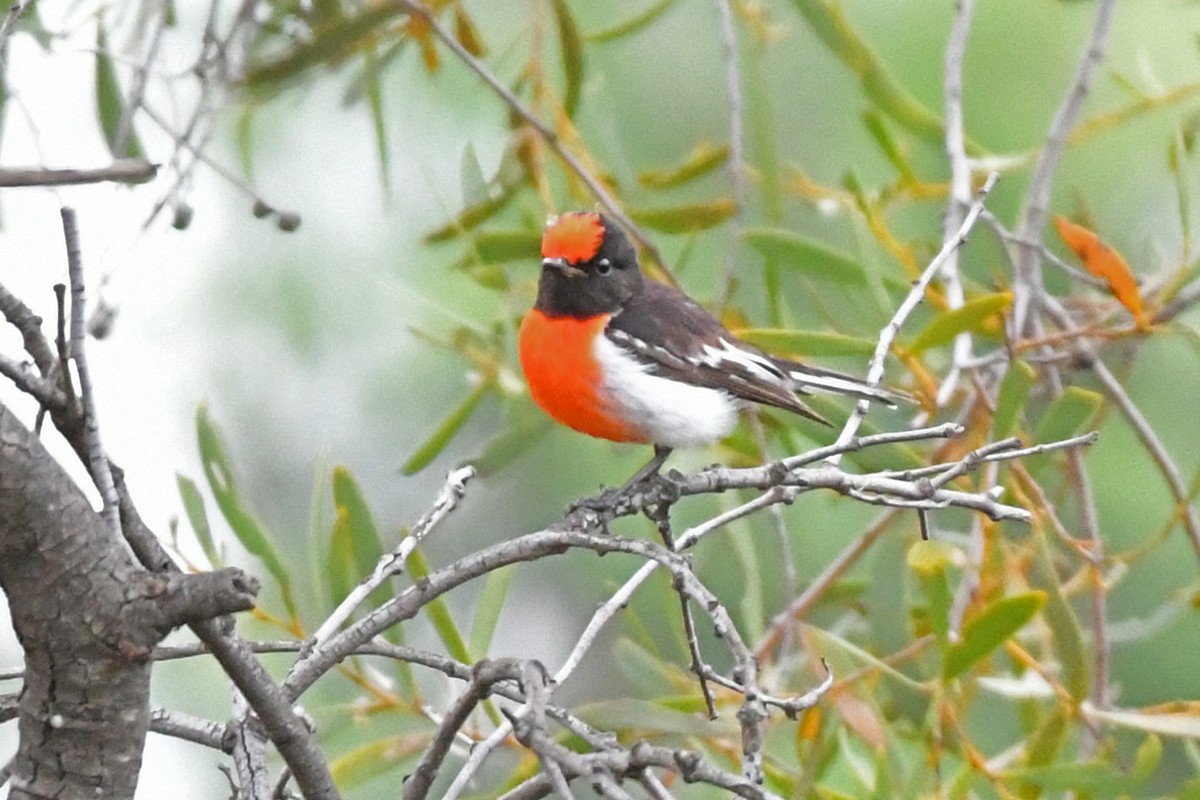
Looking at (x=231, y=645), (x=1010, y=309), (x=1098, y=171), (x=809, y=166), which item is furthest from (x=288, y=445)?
(x=231, y=645)

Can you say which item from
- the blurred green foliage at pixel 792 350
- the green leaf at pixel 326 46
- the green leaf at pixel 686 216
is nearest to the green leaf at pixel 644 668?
the blurred green foliage at pixel 792 350

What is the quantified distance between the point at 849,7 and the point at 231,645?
344 cm

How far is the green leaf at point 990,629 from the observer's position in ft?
5.65

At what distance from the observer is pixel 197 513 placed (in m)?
1.96

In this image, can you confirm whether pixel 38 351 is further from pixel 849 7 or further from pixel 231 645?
pixel 849 7

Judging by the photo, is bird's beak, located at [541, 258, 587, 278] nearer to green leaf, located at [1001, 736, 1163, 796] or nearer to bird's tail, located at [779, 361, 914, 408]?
bird's tail, located at [779, 361, 914, 408]

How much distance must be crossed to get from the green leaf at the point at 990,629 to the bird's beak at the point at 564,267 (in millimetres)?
974

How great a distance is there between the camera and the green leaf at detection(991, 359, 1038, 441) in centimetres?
200

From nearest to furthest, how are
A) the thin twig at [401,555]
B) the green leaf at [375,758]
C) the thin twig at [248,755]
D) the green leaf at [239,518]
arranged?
1. the thin twig at [248,755]
2. the thin twig at [401,555]
3. the green leaf at [239,518]
4. the green leaf at [375,758]

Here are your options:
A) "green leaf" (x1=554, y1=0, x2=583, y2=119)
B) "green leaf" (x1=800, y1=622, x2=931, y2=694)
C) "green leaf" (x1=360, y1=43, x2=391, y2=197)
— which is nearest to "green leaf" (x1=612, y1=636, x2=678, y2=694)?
"green leaf" (x1=800, y1=622, x2=931, y2=694)

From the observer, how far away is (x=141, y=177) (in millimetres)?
945

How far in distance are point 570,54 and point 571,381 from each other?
0.57 metres

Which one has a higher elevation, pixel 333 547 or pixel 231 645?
pixel 333 547

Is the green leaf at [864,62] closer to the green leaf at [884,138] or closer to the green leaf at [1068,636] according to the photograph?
the green leaf at [884,138]
